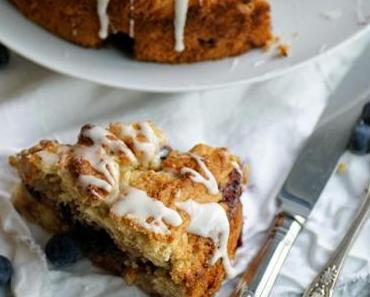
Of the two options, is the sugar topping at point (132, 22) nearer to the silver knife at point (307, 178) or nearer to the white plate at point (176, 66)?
the white plate at point (176, 66)

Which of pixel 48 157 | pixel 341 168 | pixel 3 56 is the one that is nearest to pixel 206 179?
pixel 48 157

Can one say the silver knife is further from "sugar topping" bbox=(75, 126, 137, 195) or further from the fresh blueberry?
"sugar topping" bbox=(75, 126, 137, 195)

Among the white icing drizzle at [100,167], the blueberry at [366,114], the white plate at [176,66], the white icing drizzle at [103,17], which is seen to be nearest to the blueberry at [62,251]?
the white icing drizzle at [100,167]

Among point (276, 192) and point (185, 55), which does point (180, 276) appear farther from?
point (185, 55)

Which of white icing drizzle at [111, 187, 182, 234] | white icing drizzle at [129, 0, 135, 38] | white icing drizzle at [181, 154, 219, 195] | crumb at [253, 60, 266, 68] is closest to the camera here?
white icing drizzle at [111, 187, 182, 234]

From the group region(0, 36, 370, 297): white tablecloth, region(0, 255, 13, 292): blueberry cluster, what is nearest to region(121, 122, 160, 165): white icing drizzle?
region(0, 36, 370, 297): white tablecloth

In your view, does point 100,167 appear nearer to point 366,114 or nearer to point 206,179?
point 206,179

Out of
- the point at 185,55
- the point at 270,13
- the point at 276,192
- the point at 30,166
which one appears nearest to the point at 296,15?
the point at 270,13
